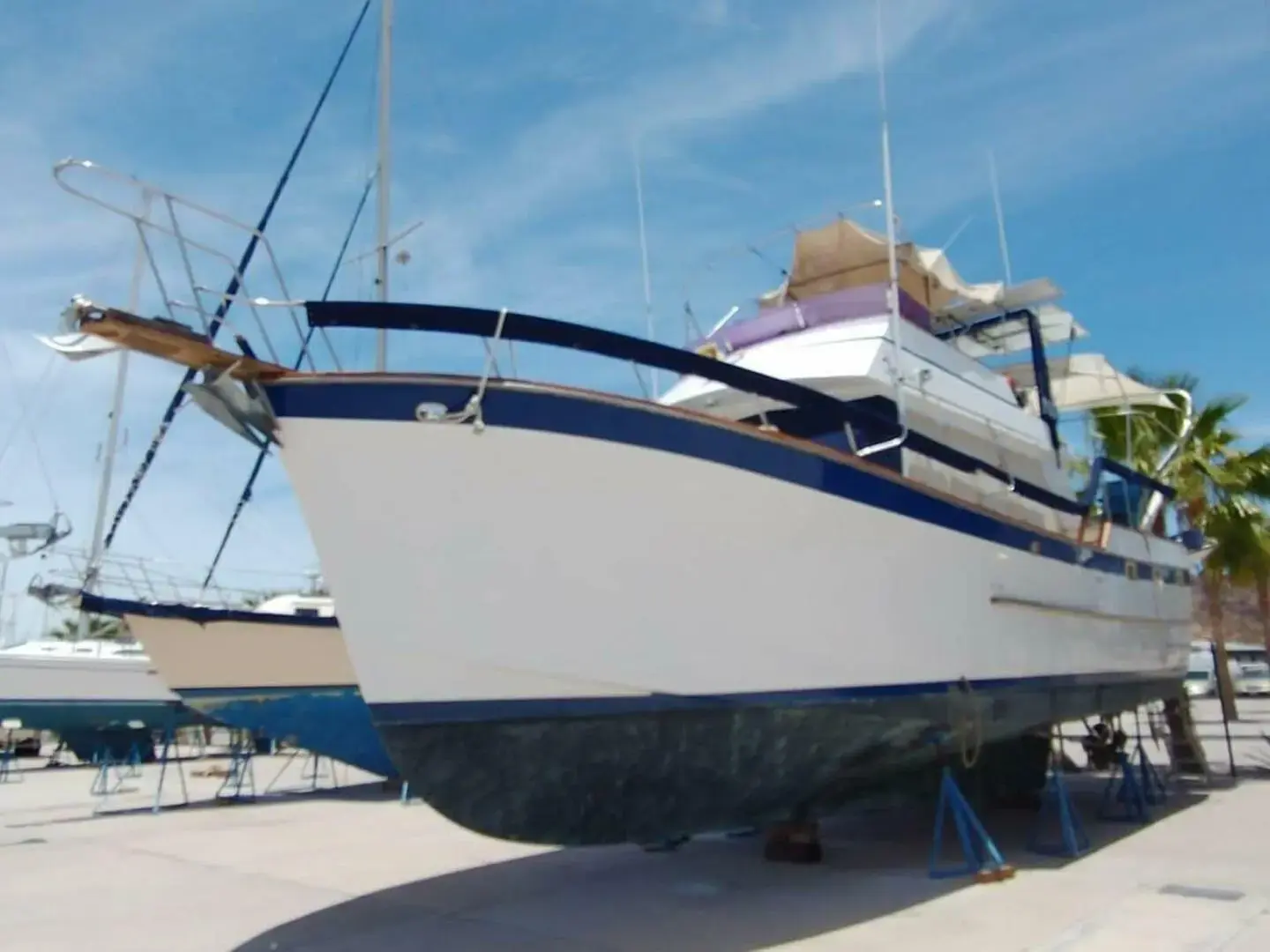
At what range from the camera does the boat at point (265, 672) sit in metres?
10.5

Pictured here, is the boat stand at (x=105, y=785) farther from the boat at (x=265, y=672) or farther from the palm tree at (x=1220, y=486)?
the palm tree at (x=1220, y=486)

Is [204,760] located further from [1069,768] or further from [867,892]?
[867,892]

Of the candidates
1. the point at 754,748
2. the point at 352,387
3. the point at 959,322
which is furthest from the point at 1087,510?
the point at 352,387

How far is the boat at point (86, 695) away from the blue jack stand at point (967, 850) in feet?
44.0

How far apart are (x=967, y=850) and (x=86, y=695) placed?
629 inches

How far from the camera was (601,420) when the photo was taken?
433 cm

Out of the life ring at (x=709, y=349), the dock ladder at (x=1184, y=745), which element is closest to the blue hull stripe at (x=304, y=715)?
the life ring at (x=709, y=349)

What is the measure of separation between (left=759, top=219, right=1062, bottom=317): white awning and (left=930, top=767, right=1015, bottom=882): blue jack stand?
3.81 meters

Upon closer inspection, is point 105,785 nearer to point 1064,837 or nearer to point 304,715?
point 304,715

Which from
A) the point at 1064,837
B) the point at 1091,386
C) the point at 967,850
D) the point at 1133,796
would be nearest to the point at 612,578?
the point at 967,850

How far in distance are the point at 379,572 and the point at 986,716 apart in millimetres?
3918

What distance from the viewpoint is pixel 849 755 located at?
5355 mm

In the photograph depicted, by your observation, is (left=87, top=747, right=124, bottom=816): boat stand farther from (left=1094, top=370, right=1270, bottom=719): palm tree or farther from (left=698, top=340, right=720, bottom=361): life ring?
(left=1094, top=370, right=1270, bottom=719): palm tree

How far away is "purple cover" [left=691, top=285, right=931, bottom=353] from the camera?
696cm
